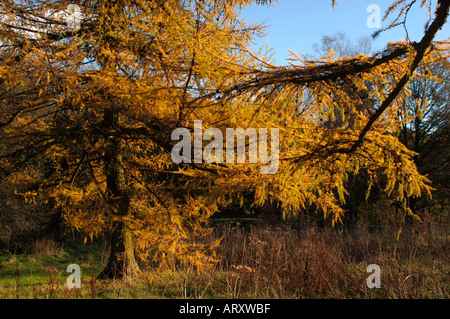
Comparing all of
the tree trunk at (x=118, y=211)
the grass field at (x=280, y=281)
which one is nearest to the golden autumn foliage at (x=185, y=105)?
the tree trunk at (x=118, y=211)

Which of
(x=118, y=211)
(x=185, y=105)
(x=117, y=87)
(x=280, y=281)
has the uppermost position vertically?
(x=117, y=87)

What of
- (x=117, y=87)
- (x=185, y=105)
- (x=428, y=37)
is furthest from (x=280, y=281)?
(x=117, y=87)

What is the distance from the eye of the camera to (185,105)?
4445 millimetres

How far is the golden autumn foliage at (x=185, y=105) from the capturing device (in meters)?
3.34

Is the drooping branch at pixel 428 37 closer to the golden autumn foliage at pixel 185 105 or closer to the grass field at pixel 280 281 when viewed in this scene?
the golden autumn foliage at pixel 185 105

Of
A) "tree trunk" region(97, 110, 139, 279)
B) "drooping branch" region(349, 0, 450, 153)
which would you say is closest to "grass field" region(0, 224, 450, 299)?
"tree trunk" region(97, 110, 139, 279)

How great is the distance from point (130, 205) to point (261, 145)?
9.98ft

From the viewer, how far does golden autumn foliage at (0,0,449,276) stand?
3.34 meters

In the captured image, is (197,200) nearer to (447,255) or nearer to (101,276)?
(101,276)

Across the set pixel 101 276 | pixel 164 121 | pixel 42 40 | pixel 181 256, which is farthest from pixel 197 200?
pixel 42 40

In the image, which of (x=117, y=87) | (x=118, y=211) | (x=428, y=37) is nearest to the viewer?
(x=428, y=37)

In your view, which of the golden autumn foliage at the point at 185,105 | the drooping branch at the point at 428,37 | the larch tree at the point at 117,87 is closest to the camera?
the drooping branch at the point at 428,37

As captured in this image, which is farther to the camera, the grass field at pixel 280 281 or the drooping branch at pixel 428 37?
the grass field at pixel 280 281

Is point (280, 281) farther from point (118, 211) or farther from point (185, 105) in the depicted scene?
point (118, 211)
